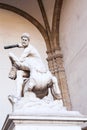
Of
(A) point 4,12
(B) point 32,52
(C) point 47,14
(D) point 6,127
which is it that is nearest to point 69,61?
(C) point 47,14

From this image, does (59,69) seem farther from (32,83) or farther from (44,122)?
(44,122)

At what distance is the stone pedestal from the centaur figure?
42 cm

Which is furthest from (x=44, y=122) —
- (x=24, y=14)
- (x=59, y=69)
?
(x=24, y=14)

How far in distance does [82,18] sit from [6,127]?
4.38 meters

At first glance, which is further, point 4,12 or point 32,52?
point 4,12

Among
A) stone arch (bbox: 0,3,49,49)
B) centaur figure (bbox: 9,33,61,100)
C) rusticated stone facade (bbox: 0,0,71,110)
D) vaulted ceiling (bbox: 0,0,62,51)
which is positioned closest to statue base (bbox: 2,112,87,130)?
centaur figure (bbox: 9,33,61,100)

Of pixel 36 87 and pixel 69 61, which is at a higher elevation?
pixel 69 61

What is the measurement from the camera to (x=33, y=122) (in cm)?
320

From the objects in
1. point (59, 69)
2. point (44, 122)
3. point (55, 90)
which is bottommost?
point (44, 122)

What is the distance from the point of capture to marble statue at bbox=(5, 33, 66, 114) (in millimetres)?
3496

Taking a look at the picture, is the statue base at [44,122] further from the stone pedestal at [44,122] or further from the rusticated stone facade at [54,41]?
the rusticated stone facade at [54,41]

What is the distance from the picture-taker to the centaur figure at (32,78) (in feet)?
11.7

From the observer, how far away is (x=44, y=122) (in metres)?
3.22

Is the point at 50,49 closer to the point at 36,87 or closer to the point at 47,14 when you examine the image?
the point at 47,14
